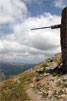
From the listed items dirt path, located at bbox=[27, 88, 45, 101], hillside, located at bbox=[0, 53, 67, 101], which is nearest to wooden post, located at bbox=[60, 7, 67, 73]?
hillside, located at bbox=[0, 53, 67, 101]

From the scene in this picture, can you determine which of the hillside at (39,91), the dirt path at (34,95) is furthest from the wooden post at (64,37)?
the dirt path at (34,95)

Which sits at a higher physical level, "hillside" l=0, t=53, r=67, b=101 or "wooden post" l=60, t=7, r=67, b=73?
"wooden post" l=60, t=7, r=67, b=73

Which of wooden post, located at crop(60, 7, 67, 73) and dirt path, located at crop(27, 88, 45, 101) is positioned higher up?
wooden post, located at crop(60, 7, 67, 73)

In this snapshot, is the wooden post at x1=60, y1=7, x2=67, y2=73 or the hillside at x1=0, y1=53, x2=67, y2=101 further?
the wooden post at x1=60, y1=7, x2=67, y2=73

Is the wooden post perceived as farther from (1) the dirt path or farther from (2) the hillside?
(1) the dirt path

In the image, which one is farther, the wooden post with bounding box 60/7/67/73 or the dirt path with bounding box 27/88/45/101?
the wooden post with bounding box 60/7/67/73

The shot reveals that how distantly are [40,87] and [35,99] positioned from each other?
3.17 metres

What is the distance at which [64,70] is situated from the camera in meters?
26.2

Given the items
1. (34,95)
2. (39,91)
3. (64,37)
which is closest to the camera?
(34,95)

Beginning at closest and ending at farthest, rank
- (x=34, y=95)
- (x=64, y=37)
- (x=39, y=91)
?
(x=34, y=95), (x=39, y=91), (x=64, y=37)

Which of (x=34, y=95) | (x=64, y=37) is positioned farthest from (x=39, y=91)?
(x=64, y=37)

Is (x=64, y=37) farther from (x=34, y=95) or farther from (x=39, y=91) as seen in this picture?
(x=34, y=95)

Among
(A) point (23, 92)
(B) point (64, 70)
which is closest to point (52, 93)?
(A) point (23, 92)

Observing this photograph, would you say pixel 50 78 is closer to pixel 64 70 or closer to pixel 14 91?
pixel 64 70
